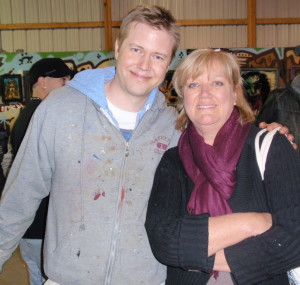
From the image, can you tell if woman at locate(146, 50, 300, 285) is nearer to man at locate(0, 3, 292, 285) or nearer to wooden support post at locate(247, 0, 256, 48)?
man at locate(0, 3, 292, 285)

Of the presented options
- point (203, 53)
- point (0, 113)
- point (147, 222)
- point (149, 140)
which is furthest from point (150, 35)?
point (0, 113)

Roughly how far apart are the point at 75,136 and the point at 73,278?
2.13ft

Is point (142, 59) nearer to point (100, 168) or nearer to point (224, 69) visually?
point (224, 69)

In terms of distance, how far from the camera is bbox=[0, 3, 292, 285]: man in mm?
A: 1664

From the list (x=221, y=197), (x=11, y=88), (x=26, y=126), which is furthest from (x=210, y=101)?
(x=11, y=88)

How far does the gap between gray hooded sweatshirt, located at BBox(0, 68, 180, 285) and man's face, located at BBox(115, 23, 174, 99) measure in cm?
14

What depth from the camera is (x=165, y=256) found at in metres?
1.53

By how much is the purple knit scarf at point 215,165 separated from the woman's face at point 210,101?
5cm

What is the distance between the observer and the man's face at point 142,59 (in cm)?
179

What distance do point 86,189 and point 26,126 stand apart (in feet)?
4.64

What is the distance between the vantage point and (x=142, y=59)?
1800mm

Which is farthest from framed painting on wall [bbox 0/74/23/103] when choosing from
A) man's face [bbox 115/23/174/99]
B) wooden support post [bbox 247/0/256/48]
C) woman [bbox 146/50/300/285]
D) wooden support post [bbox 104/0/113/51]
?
woman [bbox 146/50/300/285]

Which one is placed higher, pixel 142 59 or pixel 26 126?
pixel 142 59

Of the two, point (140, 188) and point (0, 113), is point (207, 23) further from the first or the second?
point (140, 188)
